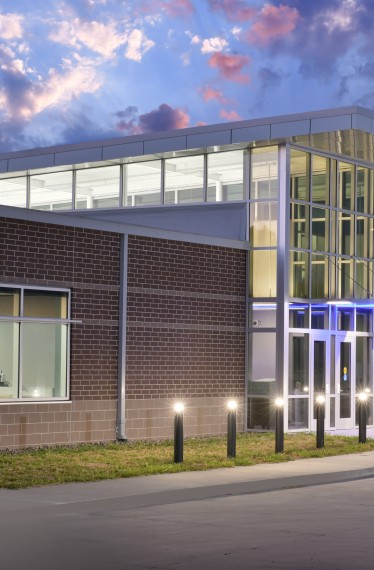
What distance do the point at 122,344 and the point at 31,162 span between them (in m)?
10.4

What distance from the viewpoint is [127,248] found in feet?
78.7

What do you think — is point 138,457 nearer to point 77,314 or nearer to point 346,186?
point 77,314

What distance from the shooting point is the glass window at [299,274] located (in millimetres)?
27312

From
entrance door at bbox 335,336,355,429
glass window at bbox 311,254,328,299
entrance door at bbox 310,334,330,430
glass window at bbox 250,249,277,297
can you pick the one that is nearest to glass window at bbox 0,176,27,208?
glass window at bbox 250,249,277,297

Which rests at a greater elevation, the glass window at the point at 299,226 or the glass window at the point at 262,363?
the glass window at the point at 299,226

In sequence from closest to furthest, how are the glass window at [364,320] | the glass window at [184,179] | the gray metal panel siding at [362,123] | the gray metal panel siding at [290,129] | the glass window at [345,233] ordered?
the gray metal panel siding at [362,123], the gray metal panel siding at [290,129], the glass window at [184,179], the glass window at [345,233], the glass window at [364,320]

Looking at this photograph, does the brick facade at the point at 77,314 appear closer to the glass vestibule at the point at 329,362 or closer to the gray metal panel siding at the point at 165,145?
the gray metal panel siding at the point at 165,145

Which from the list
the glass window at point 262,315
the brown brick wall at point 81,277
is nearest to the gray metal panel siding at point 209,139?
the glass window at point 262,315

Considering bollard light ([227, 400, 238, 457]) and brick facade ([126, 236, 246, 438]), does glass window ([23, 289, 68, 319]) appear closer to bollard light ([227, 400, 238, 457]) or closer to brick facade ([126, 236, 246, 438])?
brick facade ([126, 236, 246, 438])

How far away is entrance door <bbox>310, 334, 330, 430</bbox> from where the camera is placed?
27547 mm

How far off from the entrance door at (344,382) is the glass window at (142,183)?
228 inches

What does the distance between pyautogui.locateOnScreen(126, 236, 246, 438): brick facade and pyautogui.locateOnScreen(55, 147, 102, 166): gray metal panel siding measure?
17.9 feet

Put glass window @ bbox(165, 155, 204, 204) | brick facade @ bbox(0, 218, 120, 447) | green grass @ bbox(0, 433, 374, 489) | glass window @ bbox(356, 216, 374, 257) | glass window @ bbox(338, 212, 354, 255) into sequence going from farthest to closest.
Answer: glass window @ bbox(356, 216, 374, 257) → glass window @ bbox(338, 212, 354, 255) → glass window @ bbox(165, 155, 204, 204) → brick facade @ bbox(0, 218, 120, 447) → green grass @ bbox(0, 433, 374, 489)

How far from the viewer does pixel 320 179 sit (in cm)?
2823
